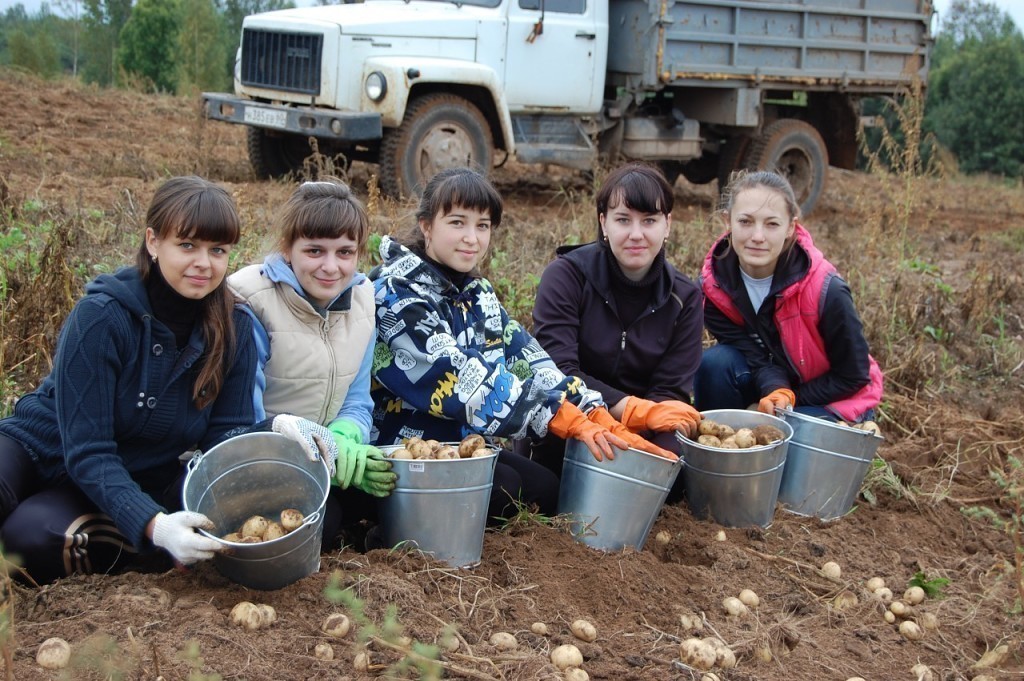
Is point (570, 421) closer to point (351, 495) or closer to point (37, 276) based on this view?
point (351, 495)

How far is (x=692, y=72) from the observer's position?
9.66m

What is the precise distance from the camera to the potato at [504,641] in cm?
253

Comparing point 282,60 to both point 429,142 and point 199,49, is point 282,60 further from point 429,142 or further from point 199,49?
point 199,49

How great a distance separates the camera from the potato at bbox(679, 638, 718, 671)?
2.58 meters

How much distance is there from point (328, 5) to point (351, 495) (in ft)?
22.1

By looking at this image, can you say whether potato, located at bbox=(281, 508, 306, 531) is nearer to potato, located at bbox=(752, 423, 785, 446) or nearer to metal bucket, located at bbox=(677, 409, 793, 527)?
metal bucket, located at bbox=(677, 409, 793, 527)

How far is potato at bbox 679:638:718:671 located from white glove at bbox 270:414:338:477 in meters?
1.03

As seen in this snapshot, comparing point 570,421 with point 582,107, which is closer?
point 570,421

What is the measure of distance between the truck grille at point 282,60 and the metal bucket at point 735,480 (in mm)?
5680

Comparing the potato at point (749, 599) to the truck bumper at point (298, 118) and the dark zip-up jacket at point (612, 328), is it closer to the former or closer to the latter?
the dark zip-up jacket at point (612, 328)

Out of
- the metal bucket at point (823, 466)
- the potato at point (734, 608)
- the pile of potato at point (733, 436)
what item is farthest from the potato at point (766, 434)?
the potato at point (734, 608)

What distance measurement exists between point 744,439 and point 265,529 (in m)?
1.60

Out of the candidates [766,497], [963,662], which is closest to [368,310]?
[766,497]

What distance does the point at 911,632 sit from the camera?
3.02 meters
